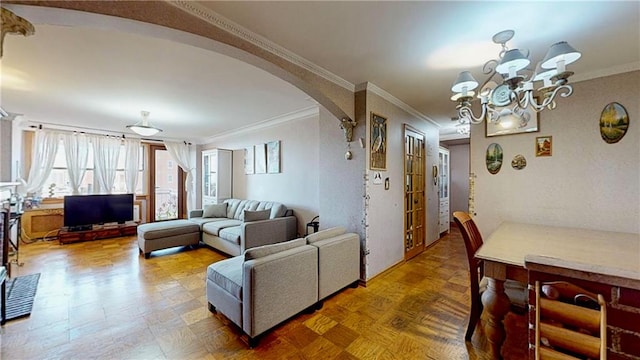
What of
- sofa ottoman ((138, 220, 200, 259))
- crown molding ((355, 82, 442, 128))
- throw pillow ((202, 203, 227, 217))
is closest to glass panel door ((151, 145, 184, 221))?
throw pillow ((202, 203, 227, 217))

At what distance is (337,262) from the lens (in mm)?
2625

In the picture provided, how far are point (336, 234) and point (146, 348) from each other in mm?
1920

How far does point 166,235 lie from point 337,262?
3.22m

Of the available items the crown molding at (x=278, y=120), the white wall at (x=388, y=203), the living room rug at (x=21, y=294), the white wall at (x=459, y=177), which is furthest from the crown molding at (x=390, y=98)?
the living room rug at (x=21, y=294)

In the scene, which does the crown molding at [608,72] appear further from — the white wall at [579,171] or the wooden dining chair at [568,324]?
the wooden dining chair at [568,324]

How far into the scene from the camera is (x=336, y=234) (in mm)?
2846

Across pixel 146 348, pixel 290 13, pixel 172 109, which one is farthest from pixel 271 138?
pixel 146 348

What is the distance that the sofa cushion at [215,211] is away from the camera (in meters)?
5.22

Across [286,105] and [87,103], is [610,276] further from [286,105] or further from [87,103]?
[87,103]

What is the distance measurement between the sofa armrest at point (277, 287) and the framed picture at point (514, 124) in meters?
2.53

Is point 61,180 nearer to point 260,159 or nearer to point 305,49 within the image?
point 260,159

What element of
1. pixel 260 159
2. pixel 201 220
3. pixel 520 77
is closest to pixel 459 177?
pixel 260 159

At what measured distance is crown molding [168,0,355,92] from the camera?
5.11ft

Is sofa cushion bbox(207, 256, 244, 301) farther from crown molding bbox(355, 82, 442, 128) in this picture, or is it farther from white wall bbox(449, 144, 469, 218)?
white wall bbox(449, 144, 469, 218)
